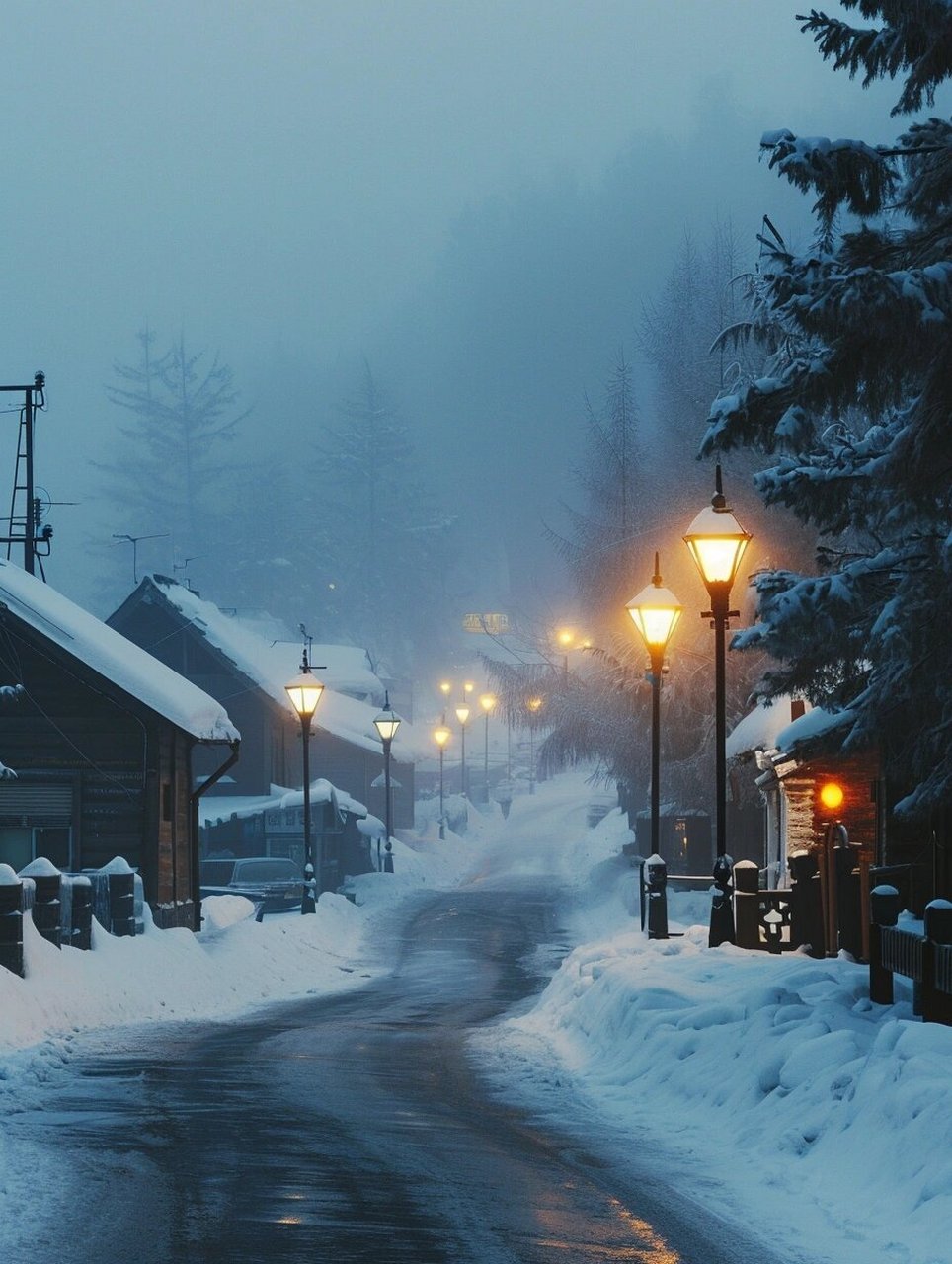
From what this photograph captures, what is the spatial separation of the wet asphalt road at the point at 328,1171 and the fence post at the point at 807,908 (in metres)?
4.60

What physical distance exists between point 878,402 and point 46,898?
1095 centimetres

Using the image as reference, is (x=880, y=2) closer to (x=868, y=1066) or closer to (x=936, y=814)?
(x=868, y=1066)

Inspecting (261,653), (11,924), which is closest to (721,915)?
(11,924)

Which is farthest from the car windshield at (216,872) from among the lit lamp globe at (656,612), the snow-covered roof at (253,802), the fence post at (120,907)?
the lit lamp globe at (656,612)

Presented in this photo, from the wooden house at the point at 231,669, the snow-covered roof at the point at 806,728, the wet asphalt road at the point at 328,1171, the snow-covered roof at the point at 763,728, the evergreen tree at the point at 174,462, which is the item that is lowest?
the wet asphalt road at the point at 328,1171

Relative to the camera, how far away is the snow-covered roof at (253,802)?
46750 mm

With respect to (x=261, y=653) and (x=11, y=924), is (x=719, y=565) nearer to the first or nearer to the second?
(x=11, y=924)

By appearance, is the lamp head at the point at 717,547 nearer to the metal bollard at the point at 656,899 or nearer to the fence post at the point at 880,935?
the metal bollard at the point at 656,899

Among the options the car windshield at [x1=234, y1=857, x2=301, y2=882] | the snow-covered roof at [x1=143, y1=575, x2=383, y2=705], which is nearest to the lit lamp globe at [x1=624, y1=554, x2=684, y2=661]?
the snow-covered roof at [x1=143, y1=575, x2=383, y2=705]

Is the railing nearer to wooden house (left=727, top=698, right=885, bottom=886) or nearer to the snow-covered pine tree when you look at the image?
the snow-covered pine tree

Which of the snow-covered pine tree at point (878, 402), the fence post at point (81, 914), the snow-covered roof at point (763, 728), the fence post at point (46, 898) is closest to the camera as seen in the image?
the snow-covered pine tree at point (878, 402)

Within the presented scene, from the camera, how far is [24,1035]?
15.4 m

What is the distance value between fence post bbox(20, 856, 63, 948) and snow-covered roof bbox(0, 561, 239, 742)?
9354mm

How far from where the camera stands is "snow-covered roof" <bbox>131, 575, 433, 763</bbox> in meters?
50.0
